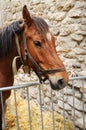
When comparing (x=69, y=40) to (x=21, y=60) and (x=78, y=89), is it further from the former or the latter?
(x=21, y=60)

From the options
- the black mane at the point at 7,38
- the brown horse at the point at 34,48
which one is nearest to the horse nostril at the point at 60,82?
the brown horse at the point at 34,48

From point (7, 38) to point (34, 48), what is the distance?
1.24 ft

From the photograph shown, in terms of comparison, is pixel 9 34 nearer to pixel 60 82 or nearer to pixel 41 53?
pixel 41 53

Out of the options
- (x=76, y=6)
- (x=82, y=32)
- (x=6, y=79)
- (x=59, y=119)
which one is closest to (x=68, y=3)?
(x=76, y=6)

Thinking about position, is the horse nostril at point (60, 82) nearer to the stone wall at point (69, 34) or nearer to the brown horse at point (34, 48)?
the brown horse at point (34, 48)

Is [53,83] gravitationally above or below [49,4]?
below

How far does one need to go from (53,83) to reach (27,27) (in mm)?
542

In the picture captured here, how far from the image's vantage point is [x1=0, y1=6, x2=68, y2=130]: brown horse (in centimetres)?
197

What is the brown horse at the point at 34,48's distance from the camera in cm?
197

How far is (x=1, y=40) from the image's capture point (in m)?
2.36

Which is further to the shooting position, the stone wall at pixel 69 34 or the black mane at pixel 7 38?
the stone wall at pixel 69 34

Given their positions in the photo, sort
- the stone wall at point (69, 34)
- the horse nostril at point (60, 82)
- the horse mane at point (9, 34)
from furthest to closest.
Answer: the stone wall at point (69, 34) → the horse mane at point (9, 34) → the horse nostril at point (60, 82)

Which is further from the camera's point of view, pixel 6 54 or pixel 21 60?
pixel 6 54

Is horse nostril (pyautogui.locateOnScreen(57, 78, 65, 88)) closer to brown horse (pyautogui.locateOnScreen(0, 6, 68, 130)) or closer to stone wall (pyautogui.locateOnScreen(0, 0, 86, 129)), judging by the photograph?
brown horse (pyautogui.locateOnScreen(0, 6, 68, 130))
